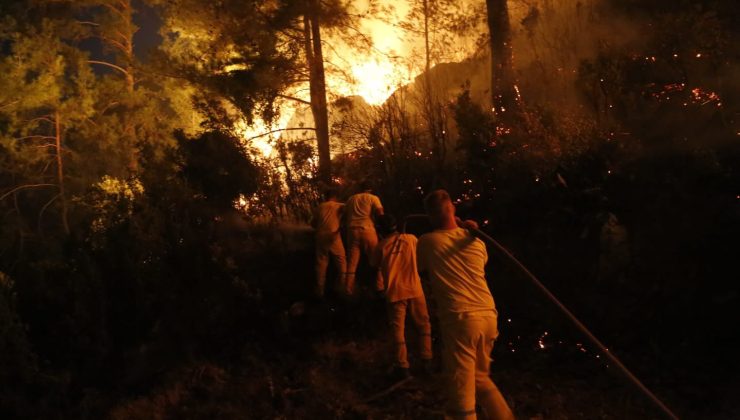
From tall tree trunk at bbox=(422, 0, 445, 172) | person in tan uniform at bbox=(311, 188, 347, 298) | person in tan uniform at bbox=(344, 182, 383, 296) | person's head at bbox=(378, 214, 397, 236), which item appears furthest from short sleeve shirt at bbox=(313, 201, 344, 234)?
tall tree trunk at bbox=(422, 0, 445, 172)

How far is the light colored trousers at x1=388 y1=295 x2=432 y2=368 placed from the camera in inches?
264

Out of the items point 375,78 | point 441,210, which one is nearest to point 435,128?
point 375,78

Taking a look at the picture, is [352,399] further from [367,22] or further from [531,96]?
[367,22]

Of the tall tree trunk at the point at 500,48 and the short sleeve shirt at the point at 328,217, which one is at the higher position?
the tall tree trunk at the point at 500,48

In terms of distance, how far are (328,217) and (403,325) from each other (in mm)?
2691

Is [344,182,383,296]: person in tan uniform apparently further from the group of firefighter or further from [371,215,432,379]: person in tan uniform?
the group of firefighter

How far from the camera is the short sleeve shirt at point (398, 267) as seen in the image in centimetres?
663

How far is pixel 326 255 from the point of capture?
9016 millimetres

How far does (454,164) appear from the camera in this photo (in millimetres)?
10875

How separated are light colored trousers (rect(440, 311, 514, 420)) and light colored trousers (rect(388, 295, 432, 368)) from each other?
1734mm

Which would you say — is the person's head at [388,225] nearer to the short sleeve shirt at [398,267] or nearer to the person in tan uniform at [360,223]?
the short sleeve shirt at [398,267]

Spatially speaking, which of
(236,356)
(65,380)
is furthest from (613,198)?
(65,380)

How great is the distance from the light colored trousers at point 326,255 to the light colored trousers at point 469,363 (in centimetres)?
410

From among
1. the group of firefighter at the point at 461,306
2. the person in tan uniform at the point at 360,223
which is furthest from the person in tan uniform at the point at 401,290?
the person in tan uniform at the point at 360,223
